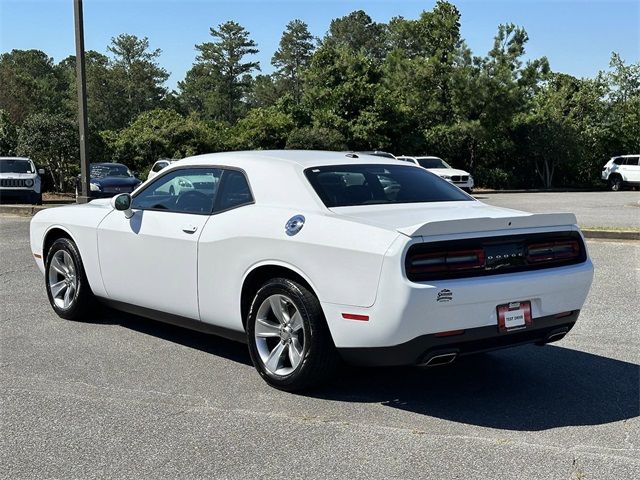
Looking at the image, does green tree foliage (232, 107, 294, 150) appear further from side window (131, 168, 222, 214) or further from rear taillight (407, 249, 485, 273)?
rear taillight (407, 249, 485, 273)

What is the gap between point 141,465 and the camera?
3.73 meters

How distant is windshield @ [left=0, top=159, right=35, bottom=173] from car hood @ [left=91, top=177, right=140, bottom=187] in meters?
1.79

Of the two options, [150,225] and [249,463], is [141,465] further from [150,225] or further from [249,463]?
[150,225]

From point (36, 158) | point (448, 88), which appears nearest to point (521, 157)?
point (448, 88)

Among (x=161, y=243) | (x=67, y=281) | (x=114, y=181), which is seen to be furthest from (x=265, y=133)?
(x=161, y=243)

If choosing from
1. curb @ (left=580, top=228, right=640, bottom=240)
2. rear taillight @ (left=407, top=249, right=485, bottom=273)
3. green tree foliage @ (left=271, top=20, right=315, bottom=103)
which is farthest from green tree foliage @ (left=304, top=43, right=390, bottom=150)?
green tree foliage @ (left=271, top=20, right=315, bottom=103)

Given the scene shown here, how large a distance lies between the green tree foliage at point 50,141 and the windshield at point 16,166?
146 inches

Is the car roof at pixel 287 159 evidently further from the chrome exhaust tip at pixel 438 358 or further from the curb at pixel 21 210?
the curb at pixel 21 210

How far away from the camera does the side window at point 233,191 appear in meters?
5.39

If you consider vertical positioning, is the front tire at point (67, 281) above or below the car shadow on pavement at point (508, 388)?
above

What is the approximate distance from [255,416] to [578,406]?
1.99m

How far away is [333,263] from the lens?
4.52 meters

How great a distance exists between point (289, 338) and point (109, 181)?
18364 mm

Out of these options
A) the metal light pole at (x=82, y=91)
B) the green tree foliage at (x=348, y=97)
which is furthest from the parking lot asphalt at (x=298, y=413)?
the green tree foliage at (x=348, y=97)
